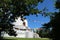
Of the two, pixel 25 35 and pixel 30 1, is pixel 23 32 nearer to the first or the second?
pixel 25 35

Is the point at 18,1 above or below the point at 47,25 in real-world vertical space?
above

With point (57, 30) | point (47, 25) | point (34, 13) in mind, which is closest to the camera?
point (57, 30)

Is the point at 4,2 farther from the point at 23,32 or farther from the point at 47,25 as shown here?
the point at 23,32

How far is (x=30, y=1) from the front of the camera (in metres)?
35.3

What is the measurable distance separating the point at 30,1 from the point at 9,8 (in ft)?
10.7

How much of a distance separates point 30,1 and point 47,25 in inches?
416

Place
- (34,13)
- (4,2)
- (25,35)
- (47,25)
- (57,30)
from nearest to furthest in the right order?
(57,30)
(47,25)
(4,2)
(34,13)
(25,35)

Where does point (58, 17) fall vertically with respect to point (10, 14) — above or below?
below

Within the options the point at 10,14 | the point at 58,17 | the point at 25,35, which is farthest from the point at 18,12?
the point at 25,35

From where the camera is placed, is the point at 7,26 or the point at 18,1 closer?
the point at 18,1

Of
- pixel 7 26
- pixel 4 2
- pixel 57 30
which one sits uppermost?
pixel 4 2

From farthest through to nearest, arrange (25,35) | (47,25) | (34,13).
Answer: (25,35) < (34,13) < (47,25)

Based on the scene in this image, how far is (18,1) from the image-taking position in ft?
116

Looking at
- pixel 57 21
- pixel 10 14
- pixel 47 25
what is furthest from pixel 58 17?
pixel 10 14
